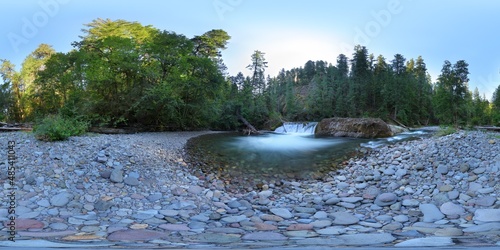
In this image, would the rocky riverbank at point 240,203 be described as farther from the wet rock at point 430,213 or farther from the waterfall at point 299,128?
the waterfall at point 299,128

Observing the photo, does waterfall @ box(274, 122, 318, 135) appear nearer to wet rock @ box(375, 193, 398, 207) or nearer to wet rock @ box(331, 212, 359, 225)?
wet rock @ box(375, 193, 398, 207)

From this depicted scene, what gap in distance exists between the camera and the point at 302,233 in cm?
259

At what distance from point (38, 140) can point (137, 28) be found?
1515 centimetres

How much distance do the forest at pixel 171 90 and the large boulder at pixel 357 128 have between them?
18.0 ft

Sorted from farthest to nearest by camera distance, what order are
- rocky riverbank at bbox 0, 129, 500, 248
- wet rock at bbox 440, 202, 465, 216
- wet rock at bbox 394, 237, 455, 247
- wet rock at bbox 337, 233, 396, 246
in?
wet rock at bbox 440, 202, 465, 216 < rocky riverbank at bbox 0, 129, 500, 248 < wet rock at bbox 337, 233, 396, 246 < wet rock at bbox 394, 237, 455, 247

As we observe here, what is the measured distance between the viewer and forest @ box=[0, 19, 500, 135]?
44.1 feet

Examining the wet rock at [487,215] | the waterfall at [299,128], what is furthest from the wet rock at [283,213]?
the waterfall at [299,128]

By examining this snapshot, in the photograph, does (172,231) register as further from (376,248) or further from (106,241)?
(376,248)

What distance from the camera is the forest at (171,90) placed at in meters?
13.4

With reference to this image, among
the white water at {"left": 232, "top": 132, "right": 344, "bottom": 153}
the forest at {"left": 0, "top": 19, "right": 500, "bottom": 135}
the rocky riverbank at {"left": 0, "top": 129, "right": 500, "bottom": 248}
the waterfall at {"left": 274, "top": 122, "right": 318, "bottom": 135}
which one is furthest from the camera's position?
the waterfall at {"left": 274, "top": 122, "right": 318, "bottom": 135}

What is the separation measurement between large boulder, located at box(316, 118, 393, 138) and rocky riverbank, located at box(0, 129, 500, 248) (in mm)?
8268

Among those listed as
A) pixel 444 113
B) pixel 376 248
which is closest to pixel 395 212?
pixel 376 248

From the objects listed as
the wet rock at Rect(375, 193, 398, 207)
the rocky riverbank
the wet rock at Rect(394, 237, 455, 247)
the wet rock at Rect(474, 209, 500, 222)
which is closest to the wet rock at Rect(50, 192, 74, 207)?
the rocky riverbank

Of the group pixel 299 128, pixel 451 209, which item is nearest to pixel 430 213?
pixel 451 209
